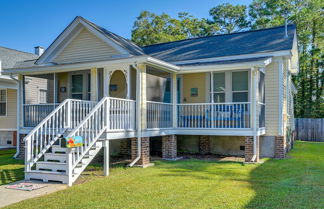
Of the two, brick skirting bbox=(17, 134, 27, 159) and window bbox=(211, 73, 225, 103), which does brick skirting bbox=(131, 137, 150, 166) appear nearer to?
window bbox=(211, 73, 225, 103)

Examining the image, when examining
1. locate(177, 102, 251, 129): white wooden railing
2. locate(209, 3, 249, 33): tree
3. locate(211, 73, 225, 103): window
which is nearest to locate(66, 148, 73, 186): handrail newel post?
locate(177, 102, 251, 129): white wooden railing

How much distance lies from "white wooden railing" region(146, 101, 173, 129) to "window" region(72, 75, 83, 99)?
373 centimetres

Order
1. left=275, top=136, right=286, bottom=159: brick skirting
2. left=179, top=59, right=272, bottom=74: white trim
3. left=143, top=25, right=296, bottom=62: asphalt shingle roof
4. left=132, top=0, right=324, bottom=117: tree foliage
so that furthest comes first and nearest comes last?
left=132, top=0, right=324, bottom=117: tree foliage < left=143, top=25, right=296, bottom=62: asphalt shingle roof < left=275, top=136, right=286, bottom=159: brick skirting < left=179, top=59, right=272, bottom=74: white trim

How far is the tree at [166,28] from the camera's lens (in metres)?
30.5

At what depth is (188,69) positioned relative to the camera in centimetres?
1103

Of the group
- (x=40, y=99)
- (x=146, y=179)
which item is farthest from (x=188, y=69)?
(x=40, y=99)

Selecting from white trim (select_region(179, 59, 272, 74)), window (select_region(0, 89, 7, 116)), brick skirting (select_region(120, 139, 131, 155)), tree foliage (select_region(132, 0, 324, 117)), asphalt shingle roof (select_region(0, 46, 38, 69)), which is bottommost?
brick skirting (select_region(120, 139, 131, 155))

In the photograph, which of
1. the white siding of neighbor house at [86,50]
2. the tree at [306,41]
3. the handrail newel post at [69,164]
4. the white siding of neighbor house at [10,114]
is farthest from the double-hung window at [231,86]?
the tree at [306,41]

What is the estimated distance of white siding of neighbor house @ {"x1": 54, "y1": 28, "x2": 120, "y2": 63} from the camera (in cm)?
1244

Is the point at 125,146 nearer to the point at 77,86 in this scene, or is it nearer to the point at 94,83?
the point at 94,83

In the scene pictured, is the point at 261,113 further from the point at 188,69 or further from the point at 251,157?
the point at 188,69

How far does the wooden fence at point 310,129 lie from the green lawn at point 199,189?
1291 cm

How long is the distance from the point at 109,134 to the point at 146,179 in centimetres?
181

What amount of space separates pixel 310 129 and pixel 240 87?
12.1 m
